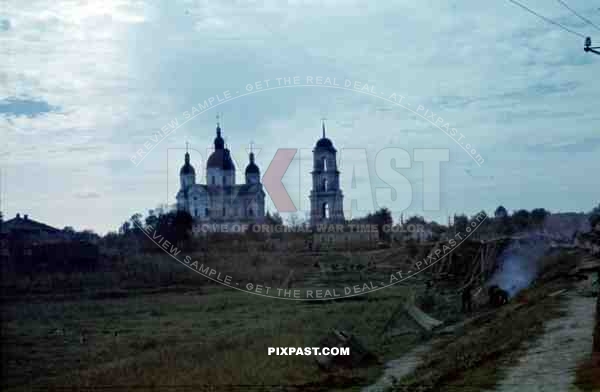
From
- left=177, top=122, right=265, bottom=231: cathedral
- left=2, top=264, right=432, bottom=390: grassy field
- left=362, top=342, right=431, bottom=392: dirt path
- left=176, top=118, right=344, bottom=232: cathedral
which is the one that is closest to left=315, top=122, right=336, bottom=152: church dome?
left=176, top=118, right=344, bottom=232: cathedral

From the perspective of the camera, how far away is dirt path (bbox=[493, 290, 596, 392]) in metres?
8.92

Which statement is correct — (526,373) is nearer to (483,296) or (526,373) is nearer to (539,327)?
(539,327)

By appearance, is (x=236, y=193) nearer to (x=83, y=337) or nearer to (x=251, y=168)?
(x=251, y=168)

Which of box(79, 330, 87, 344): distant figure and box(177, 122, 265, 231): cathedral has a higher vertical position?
box(177, 122, 265, 231): cathedral

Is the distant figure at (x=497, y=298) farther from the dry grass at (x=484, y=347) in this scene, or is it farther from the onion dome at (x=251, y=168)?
the onion dome at (x=251, y=168)

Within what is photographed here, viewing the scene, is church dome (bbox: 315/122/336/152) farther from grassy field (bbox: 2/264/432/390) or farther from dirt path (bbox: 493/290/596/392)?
dirt path (bbox: 493/290/596/392)

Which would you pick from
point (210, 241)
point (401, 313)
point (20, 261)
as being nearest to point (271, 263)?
point (210, 241)

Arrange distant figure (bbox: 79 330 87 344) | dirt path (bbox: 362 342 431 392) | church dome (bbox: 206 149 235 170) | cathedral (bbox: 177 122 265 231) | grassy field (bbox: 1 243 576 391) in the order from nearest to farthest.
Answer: dirt path (bbox: 362 342 431 392), grassy field (bbox: 1 243 576 391), distant figure (bbox: 79 330 87 344), cathedral (bbox: 177 122 265 231), church dome (bbox: 206 149 235 170)

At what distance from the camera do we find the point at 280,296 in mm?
22062

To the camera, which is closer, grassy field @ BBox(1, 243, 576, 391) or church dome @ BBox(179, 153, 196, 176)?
grassy field @ BBox(1, 243, 576, 391)

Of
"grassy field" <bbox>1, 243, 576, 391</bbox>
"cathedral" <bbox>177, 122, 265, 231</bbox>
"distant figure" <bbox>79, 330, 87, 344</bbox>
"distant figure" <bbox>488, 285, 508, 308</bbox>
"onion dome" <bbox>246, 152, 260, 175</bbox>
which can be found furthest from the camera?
"onion dome" <bbox>246, 152, 260, 175</bbox>

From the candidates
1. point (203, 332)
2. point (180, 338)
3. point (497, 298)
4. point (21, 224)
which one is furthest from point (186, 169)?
point (180, 338)

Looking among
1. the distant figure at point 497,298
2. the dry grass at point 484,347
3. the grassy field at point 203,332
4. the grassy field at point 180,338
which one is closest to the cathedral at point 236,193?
the grassy field at point 203,332

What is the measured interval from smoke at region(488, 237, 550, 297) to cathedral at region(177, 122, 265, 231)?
66.7 feet
